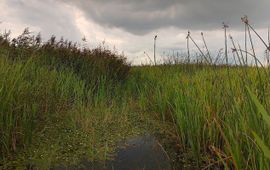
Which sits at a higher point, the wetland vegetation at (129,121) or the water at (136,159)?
the wetland vegetation at (129,121)

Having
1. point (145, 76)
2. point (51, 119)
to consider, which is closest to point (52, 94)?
point (51, 119)

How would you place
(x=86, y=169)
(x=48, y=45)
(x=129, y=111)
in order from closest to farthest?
1. (x=86, y=169)
2. (x=129, y=111)
3. (x=48, y=45)

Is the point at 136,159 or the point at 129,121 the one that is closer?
the point at 136,159

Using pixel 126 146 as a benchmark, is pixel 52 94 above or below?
above

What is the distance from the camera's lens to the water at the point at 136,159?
15.0 ft

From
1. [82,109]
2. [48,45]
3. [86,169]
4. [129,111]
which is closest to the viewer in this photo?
[86,169]

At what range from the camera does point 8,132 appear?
457cm

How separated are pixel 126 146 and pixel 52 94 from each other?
1.71 meters

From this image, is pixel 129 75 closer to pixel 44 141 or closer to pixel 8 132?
pixel 44 141

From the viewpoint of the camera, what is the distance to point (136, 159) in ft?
16.0

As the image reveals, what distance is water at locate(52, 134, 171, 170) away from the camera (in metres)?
4.57

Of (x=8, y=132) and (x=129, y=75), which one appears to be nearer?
(x=8, y=132)

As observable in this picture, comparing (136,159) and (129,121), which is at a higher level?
(129,121)

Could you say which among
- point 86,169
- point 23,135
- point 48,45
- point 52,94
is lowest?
point 86,169
